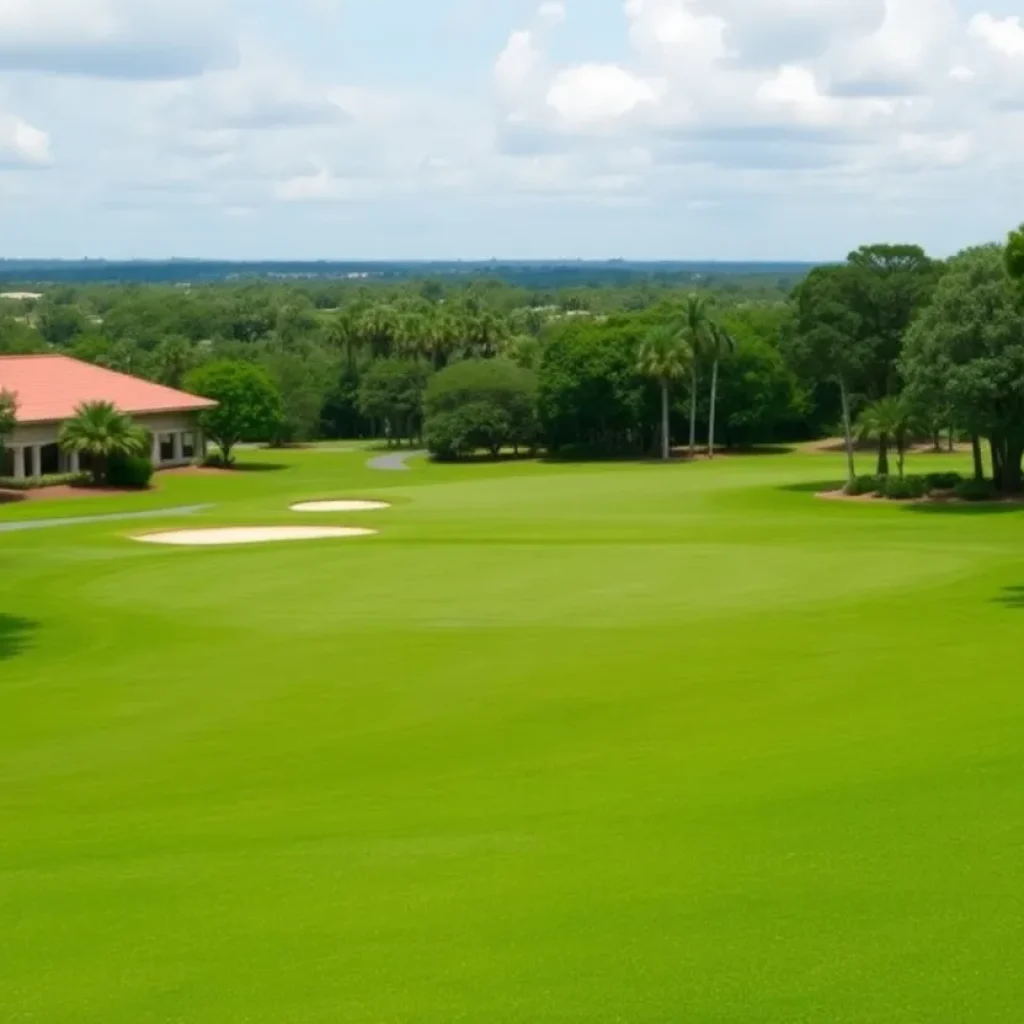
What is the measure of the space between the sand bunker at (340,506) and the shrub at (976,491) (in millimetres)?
23246

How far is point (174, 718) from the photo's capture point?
26.5 meters

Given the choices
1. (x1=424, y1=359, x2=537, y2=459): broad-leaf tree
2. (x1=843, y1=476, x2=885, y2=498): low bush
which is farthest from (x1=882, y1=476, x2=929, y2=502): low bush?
(x1=424, y1=359, x2=537, y2=459): broad-leaf tree

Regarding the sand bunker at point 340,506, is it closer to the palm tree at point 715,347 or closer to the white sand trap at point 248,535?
the white sand trap at point 248,535

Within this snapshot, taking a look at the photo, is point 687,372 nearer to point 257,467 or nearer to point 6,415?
point 257,467

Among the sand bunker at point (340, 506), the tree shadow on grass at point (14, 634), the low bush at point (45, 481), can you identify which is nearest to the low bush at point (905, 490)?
the sand bunker at point (340, 506)

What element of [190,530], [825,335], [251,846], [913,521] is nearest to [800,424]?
[825,335]

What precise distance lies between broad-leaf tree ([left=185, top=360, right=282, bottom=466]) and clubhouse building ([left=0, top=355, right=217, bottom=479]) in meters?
1.96

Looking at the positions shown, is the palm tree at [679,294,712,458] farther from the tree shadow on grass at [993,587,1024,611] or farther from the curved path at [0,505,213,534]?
the tree shadow on grass at [993,587,1024,611]

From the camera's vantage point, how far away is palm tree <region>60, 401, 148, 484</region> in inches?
3556

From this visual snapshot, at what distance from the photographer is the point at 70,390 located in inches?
3954

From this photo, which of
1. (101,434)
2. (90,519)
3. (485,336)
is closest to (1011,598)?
(90,519)

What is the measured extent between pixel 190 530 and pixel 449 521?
9032mm

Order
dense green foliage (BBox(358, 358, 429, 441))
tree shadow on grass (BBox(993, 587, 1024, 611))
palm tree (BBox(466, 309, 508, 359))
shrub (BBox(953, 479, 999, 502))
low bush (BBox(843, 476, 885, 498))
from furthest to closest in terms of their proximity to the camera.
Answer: palm tree (BBox(466, 309, 508, 359)), dense green foliage (BBox(358, 358, 429, 441)), low bush (BBox(843, 476, 885, 498)), shrub (BBox(953, 479, 999, 502)), tree shadow on grass (BBox(993, 587, 1024, 611))

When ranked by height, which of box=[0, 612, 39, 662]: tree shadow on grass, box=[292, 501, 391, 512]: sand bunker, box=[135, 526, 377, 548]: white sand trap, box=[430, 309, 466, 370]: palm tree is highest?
box=[430, 309, 466, 370]: palm tree
